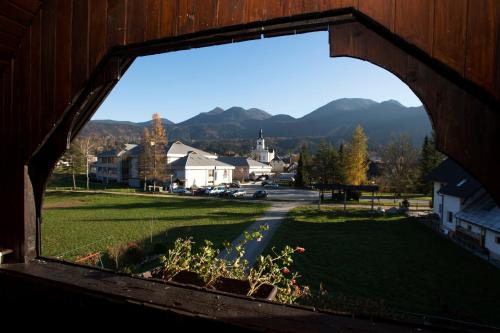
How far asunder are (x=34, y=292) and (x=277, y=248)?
11860 mm

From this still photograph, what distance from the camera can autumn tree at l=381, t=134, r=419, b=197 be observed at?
2825 centimetres

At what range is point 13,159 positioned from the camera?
203 cm

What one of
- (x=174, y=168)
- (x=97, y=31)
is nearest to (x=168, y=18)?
(x=97, y=31)

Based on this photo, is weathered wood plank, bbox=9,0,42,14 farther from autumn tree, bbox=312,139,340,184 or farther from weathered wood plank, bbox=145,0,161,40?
autumn tree, bbox=312,139,340,184

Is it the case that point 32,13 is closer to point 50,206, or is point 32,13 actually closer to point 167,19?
point 167,19

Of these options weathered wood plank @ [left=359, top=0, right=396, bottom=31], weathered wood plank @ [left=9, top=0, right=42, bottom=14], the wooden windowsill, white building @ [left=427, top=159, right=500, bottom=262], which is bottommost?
white building @ [left=427, top=159, right=500, bottom=262]

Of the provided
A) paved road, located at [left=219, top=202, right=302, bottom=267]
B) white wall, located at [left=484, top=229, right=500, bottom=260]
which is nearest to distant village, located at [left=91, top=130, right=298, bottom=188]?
paved road, located at [left=219, top=202, right=302, bottom=267]

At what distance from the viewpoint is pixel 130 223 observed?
59.8 ft

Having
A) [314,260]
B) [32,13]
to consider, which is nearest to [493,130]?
[32,13]

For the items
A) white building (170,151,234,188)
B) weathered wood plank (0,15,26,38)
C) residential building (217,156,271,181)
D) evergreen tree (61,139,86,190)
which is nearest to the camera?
weathered wood plank (0,15,26,38)

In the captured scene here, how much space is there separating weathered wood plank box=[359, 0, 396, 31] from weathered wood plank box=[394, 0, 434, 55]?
0.02 metres

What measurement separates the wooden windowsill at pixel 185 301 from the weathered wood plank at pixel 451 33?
926 millimetres

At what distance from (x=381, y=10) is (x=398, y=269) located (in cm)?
1136

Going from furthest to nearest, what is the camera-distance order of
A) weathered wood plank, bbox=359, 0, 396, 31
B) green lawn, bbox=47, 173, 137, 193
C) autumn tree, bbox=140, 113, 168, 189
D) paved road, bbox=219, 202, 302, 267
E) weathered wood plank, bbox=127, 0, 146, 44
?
1. green lawn, bbox=47, 173, 137, 193
2. autumn tree, bbox=140, 113, 168, 189
3. paved road, bbox=219, 202, 302, 267
4. weathered wood plank, bbox=127, 0, 146, 44
5. weathered wood plank, bbox=359, 0, 396, 31
